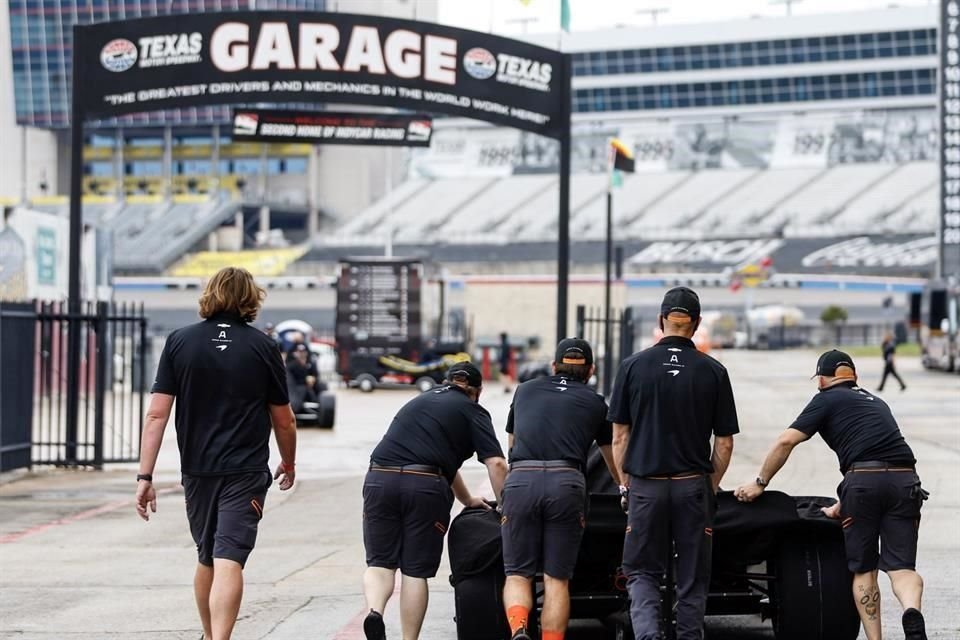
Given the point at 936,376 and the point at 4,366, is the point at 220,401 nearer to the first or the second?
the point at 4,366

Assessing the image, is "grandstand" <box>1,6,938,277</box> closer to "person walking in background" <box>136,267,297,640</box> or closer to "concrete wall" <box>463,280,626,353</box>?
"concrete wall" <box>463,280,626,353</box>

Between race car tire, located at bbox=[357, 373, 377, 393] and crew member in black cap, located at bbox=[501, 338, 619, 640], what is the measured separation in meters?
33.6

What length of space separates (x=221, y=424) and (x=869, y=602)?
326 cm

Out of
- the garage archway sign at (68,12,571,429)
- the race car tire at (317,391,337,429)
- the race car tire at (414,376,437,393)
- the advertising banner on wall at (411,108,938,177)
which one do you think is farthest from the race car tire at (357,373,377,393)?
the advertising banner on wall at (411,108,938,177)

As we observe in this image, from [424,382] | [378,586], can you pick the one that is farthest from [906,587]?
[424,382]

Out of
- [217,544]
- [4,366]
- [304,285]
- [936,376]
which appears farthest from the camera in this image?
[304,285]

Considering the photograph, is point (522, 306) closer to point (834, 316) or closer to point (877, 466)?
point (834, 316)

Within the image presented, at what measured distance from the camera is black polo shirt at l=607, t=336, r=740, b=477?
710cm

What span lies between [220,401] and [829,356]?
10.3ft

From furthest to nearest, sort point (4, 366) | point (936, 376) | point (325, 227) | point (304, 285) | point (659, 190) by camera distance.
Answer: point (325, 227), point (659, 190), point (304, 285), point (936, 376), point (4, 366)

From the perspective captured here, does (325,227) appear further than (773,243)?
Yes

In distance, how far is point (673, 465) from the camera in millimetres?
7062

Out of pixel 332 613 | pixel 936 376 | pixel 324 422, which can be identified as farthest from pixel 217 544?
pixel 936 376

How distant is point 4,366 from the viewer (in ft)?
54.7
